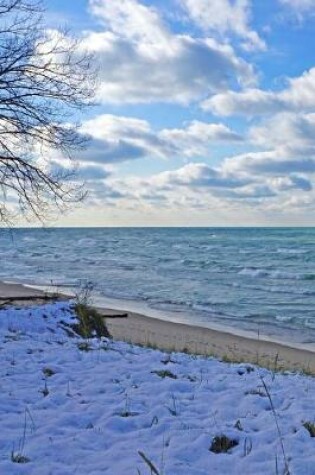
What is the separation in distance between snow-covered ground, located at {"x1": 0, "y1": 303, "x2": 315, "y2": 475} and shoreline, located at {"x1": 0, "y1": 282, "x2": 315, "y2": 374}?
4821mm

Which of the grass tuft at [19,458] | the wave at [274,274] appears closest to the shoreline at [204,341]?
the grass tuft at [19,458]

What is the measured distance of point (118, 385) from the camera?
244 inches

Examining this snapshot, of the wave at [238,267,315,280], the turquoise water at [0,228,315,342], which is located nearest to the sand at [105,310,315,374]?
the turquoise water at [0,228,315,342]

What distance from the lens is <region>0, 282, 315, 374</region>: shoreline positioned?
42.0ft

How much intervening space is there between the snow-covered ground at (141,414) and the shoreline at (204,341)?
15.8 feet

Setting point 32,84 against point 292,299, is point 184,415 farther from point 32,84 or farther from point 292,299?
point 292,299

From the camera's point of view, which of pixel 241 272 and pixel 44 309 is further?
pixel 241 272

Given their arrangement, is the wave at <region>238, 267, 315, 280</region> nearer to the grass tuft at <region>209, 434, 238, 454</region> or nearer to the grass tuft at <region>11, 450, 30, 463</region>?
the grass tuft at <region>209, 434, 238, 454</region>

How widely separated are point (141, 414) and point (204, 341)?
31.7 ft

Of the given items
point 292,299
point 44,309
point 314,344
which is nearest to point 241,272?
point 292,299

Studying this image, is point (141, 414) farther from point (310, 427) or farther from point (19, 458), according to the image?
point (310, 427)

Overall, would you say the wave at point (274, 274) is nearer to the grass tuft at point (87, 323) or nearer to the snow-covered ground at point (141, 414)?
the grass tuft at point (87, 323)

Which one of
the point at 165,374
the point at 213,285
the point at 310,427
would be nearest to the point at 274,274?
the point at 213,285

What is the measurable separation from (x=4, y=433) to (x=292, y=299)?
20123 millimetres
